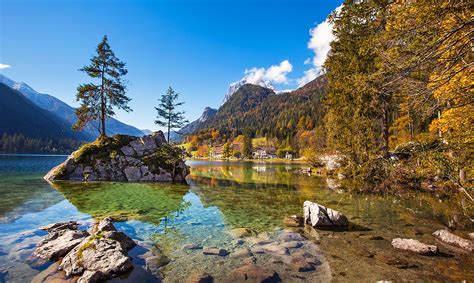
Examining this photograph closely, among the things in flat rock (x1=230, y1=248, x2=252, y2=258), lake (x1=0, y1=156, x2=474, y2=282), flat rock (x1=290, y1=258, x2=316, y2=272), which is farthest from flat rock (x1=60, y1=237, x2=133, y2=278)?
flat rock (x1=290, y1=258, x2=316, y2=272)

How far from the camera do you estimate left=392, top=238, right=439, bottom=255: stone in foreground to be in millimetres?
7958

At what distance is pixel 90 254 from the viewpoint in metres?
6.63

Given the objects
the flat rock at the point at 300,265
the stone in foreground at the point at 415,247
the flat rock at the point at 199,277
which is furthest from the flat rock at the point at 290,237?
the flat rock at the point at 199,277

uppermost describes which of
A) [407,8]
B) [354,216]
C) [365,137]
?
[407,8]

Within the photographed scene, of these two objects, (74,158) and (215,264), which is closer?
(215,264)

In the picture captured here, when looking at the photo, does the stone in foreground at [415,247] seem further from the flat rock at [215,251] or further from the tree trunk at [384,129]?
the tree trunk at [384,129]

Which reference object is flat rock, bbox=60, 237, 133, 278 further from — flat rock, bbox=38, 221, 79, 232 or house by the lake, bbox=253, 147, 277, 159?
house by the lake, bbox=253, 147, 277, 159

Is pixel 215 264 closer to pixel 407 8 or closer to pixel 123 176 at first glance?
pixel 407 8

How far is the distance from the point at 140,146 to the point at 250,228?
25.2m

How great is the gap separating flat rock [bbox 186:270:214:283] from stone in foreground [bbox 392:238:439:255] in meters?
6.92

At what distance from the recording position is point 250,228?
10922mm

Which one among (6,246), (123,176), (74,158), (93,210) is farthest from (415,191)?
(74,158)

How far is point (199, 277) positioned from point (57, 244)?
5031 millimetres

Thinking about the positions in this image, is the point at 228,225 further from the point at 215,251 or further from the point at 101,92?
the point at 101,92
